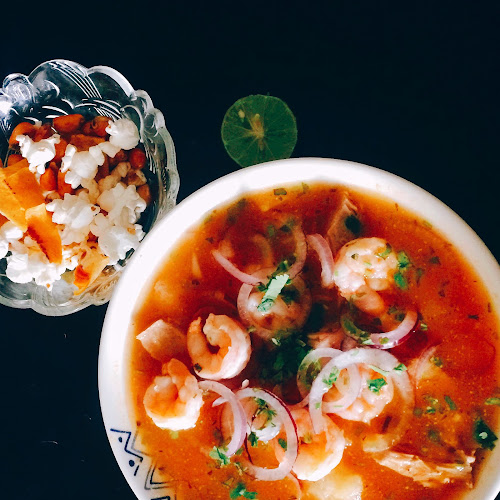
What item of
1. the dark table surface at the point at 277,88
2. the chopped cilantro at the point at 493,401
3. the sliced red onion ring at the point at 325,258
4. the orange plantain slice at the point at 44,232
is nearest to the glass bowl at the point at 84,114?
the dark table surface at the point at 277,88

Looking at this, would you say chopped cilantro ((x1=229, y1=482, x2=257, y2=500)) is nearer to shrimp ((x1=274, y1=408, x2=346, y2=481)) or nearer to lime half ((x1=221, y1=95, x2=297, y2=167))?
shrimp ((x1=274, y1=408, x2=346, y2=481))

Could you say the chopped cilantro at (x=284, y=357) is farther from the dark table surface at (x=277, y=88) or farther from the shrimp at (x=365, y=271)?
the dark table surface at (x=277, y=88)

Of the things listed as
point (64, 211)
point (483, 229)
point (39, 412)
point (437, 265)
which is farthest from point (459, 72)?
point (39, 412)

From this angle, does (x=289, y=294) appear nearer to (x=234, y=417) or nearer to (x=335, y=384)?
(x=335, y=384)

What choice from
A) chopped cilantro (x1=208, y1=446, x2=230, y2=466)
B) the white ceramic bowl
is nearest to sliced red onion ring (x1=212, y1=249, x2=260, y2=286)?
the white ceramic bowl

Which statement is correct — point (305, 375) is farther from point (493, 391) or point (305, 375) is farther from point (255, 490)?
point (493, 391)

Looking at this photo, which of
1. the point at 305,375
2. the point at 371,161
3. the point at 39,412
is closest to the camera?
the point at 305,375

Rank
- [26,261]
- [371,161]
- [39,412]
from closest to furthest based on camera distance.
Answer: [26,261] → [371,161] → [39,412]

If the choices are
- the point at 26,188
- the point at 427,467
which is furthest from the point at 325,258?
the point at 26,188
